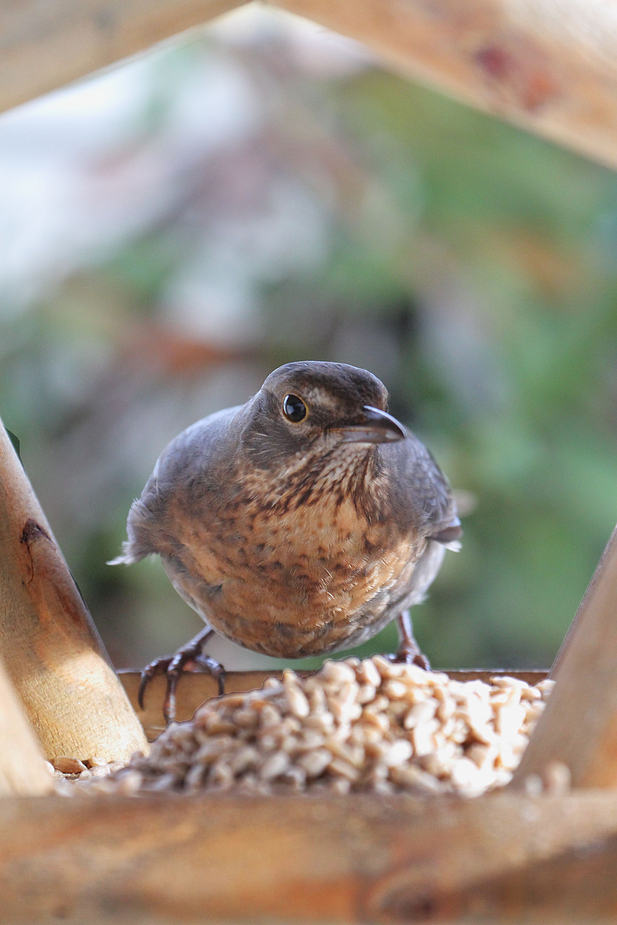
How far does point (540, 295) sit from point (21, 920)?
18.8 feet

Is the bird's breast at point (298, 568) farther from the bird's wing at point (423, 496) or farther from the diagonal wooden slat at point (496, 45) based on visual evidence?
the diagonal wooden slat at point (496, 45)

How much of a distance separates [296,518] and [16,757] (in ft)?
4.13

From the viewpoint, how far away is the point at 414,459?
2906mm

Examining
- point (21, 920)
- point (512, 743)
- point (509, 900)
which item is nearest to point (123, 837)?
point (21, 920)

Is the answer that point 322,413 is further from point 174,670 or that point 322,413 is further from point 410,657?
point 410,657

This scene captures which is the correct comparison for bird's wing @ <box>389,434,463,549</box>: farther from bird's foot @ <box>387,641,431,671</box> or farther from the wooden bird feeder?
the wooden bird feeder

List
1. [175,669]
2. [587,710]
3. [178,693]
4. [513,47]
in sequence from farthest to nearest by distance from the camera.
→ [175,669]
[178,693]
[513,47]
[587,710]

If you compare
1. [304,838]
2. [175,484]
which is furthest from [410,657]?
[304,838]

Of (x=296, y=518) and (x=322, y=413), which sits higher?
(x=322, y=413)

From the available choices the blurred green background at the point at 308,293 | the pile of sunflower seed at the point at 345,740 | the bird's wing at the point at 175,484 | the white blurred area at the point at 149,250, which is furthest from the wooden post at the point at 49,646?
the white blurred area at the point at 149,250

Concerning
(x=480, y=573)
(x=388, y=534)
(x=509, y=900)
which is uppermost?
(x=509, y=900)

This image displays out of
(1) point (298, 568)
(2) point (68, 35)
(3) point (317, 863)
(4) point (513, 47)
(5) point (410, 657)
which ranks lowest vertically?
(5) point (410, 657)

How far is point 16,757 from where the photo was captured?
122cm

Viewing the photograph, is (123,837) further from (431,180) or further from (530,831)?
(431,180)
